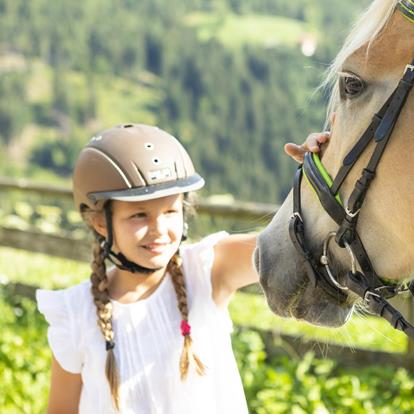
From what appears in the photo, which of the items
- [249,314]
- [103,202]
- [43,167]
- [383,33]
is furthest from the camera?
[43,167]

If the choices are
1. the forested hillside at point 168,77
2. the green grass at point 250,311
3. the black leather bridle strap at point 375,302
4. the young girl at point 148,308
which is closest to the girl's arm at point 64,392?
the young girl at point 148,308

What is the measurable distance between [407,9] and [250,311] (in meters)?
6.31

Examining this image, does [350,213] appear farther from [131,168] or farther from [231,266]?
[131,168]

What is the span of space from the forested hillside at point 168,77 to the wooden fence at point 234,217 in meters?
44.5

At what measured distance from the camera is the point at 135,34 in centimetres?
8044

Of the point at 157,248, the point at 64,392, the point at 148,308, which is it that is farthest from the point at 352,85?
the point at 64,392

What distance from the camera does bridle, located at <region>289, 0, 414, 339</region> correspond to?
6.74 feet

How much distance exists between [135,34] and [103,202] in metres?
79.5

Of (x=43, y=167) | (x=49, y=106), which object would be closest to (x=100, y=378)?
(x=43, y=167)

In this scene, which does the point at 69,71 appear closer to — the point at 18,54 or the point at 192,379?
the point at 18,54

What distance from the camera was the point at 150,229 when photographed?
2.97 metres

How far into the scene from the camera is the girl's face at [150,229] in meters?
2.95

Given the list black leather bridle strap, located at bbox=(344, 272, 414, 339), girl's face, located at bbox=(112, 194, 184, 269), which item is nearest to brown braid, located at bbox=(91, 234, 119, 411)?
girl's face, located at bbox=(112, 194, 184, 269)

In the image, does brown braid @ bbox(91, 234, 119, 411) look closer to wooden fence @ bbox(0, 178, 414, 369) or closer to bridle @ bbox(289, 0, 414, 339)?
bridle @ bbox(289, 0, 414, 339)
